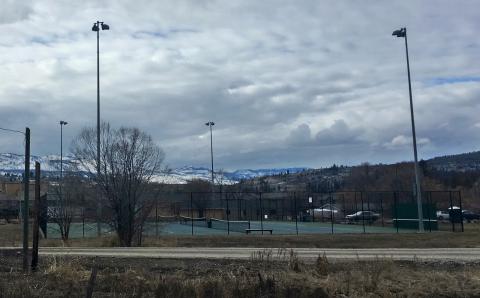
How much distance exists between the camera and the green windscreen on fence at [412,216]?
5112 centimetres

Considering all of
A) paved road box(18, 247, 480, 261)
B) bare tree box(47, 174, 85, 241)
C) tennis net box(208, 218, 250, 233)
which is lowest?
paved road box(18, 247, 480, 261)

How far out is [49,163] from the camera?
2539 inches

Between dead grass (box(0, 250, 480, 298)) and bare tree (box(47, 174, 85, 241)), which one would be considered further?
bare tree (box(47, 174, 85, 241))

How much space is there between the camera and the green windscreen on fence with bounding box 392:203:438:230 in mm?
51125

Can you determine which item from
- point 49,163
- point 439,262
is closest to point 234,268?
point 439,262

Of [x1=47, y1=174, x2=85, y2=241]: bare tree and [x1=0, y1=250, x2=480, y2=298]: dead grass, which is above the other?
[x1=47, y1=174, x2=85, y2=241]: bare tree

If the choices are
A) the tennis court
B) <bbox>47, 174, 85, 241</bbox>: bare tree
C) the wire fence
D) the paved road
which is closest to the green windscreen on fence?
the wire fence

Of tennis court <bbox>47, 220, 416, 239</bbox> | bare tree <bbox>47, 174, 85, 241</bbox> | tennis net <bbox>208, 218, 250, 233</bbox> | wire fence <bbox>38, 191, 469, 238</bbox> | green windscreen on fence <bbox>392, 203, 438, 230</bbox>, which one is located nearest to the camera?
tennis court <bbox>47, 220, 416, 239</bbox>

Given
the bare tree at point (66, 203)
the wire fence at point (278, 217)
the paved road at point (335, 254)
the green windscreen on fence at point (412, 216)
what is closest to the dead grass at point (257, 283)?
the paved road at point (335, 254)

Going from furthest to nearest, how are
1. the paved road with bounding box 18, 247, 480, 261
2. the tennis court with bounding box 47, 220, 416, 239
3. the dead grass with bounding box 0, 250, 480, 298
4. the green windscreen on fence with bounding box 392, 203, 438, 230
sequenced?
1. the green windscreen on fence with bounding box 392, 203, 438, 230
2. the tennis court with bounding box 47, 220, 416, 239
3. the paved road with bounding box 18, 247, 480, 261
4. the dead grass with bounding box 0, 250, 480, 298

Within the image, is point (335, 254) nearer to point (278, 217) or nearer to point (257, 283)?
point (257, 283)

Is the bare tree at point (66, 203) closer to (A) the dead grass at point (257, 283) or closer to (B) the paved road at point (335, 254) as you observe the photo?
(B) the paved road at point (335, 254)

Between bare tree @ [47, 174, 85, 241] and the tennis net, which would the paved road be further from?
the tennis net

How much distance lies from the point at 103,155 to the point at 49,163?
32.1m
